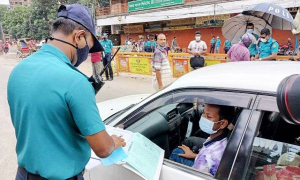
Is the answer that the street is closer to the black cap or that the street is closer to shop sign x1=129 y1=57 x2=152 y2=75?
shop sign x1=129 y1=57 x2=152 y2=75

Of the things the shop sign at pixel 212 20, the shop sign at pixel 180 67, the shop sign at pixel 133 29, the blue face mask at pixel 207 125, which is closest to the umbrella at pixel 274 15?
the shop sign at pixel 180 67

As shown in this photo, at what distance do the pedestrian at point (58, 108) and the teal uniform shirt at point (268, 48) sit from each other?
202 inches

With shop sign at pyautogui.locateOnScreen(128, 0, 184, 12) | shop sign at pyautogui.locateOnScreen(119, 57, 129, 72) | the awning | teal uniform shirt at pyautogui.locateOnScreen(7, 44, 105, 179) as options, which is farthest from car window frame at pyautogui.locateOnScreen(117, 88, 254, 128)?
shop sign at pyautogui.locateOnScreen(128, 0, 184, 12)

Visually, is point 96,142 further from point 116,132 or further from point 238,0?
point 238,0

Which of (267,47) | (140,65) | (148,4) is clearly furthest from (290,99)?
(148,4)

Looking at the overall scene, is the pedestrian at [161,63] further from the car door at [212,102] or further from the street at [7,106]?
the car door at [212,102]

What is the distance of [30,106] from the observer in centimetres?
111

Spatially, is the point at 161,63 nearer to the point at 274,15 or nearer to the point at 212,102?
the point at 274,15

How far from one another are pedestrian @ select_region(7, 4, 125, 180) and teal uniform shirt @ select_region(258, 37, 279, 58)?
202 inches

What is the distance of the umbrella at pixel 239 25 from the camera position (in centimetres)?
604

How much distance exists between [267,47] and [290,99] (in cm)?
532

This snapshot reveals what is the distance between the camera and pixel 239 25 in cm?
622

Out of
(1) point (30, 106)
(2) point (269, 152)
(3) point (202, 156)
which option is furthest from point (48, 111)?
(2) point (269, 152)

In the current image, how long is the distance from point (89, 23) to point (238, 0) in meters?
16.6
